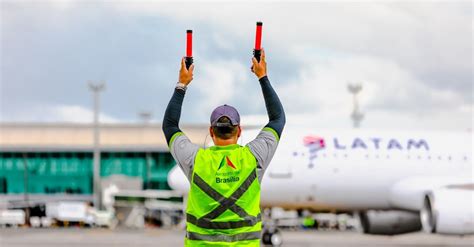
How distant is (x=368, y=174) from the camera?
1024 inches

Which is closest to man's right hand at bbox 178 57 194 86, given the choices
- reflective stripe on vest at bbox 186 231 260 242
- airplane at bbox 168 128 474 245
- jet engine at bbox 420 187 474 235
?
reflective stripe on vest at bbox 186 231 260 242

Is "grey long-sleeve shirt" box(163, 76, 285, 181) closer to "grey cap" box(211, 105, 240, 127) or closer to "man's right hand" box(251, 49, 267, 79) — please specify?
"man's right hand" box(251, 49, 267, 79)

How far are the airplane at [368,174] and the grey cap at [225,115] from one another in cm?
2035

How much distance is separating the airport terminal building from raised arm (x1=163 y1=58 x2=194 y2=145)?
224 feet

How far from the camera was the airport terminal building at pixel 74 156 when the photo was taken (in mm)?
73125

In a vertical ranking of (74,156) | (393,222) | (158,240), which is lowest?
(158,240)

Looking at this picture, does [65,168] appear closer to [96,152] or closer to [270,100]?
[96,152]

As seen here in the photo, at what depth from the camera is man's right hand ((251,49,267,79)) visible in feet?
14.9

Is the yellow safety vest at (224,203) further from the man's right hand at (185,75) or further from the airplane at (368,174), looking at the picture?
the airplane at (368,174)

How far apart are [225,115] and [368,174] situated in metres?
22.2

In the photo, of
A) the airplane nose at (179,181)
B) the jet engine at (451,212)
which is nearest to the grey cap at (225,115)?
the jet engine at (451,212)

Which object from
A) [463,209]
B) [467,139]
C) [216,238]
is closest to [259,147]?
[216,238]

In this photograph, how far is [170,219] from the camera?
187 feet

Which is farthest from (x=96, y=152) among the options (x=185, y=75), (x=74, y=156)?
(x=185, y=75)
